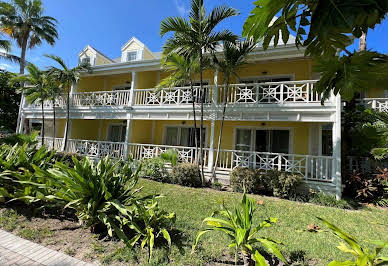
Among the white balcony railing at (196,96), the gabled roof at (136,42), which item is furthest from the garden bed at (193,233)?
the gabled roof at (136,42)

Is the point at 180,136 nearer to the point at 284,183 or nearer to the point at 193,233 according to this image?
the point at 284,183

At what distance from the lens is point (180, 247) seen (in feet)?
11.1

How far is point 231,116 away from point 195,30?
3.90m

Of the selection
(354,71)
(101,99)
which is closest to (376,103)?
(354,71)

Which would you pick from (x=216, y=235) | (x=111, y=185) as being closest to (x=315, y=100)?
(x=216, y=235)

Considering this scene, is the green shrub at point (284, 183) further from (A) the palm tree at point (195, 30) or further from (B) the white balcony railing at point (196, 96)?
(A) the palm tree at point (195, 30)

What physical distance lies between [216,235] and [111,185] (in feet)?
7.54

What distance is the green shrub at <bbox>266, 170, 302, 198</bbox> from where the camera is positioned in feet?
23.3

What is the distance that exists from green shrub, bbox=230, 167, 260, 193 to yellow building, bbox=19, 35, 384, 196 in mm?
775

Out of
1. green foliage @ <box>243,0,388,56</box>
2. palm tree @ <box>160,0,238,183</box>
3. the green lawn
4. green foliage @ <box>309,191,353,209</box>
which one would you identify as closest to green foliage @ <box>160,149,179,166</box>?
the green lawn

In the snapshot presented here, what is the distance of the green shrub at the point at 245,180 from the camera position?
7.63 meters

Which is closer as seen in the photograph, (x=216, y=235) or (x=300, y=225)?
(x=216, y=235)

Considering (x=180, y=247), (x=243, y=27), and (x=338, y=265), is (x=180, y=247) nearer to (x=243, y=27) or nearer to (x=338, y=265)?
(x=338, y=265)

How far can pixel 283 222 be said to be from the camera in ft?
16.4
